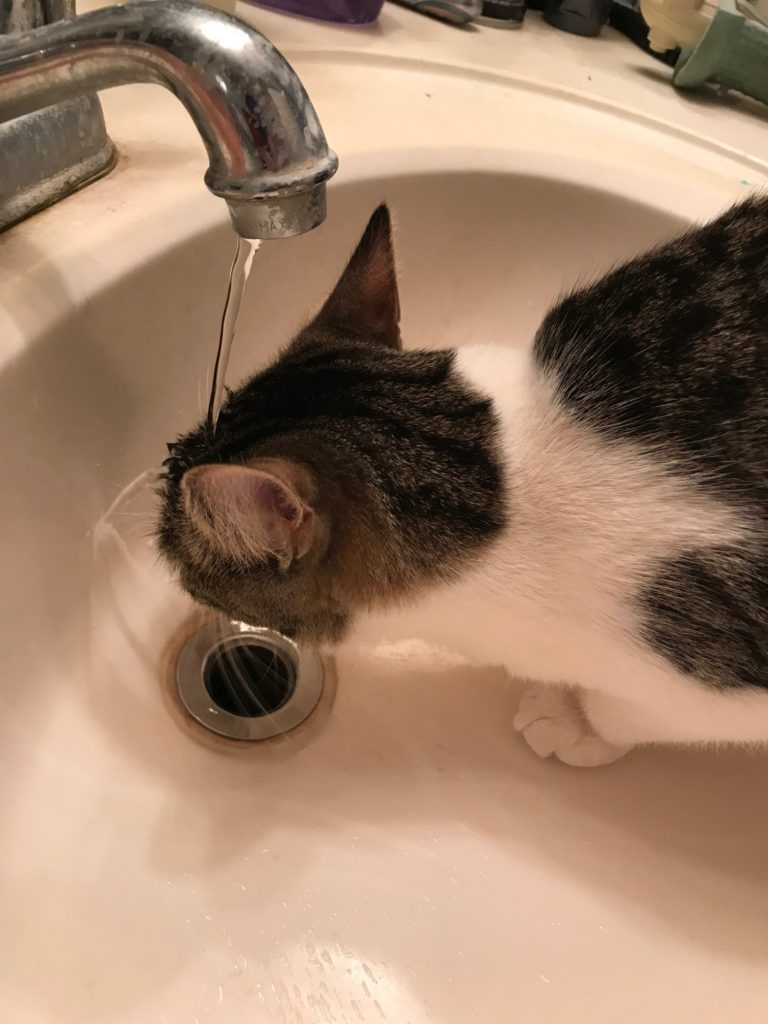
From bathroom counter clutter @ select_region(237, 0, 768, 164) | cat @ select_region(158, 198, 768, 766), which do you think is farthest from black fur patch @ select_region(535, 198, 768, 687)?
bathroom counter clutter @ select_region(237, 0, 768, 164)

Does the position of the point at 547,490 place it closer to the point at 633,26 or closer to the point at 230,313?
the point at 230,313

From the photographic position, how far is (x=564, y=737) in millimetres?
746

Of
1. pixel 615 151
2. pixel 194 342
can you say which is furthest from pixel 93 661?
pixel 615 151

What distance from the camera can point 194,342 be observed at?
2.48ft

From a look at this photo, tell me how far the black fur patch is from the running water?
0.24 metres

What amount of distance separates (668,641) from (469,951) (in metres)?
0.27

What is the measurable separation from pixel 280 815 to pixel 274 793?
22 mm

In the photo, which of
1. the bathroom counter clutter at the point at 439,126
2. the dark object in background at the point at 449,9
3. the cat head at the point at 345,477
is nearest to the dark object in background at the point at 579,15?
the bathroom counter clutter at the point at 439,126

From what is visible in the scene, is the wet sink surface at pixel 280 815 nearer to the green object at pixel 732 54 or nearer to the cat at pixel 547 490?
the cat at pixel 547 490

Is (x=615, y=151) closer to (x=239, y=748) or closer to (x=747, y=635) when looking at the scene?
(x=747, y=635)

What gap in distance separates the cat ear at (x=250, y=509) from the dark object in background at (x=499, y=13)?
87 cm

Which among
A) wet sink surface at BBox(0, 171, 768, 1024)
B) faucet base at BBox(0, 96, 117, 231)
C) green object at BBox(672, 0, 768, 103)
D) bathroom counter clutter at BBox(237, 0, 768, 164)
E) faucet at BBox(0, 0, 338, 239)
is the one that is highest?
green object at BBox(672, 0, 768, 103)

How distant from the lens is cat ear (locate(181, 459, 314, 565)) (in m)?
0.48

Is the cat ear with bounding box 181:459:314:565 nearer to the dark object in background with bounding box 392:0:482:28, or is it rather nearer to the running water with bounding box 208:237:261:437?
the running water with bounding box 208:237:261:437
